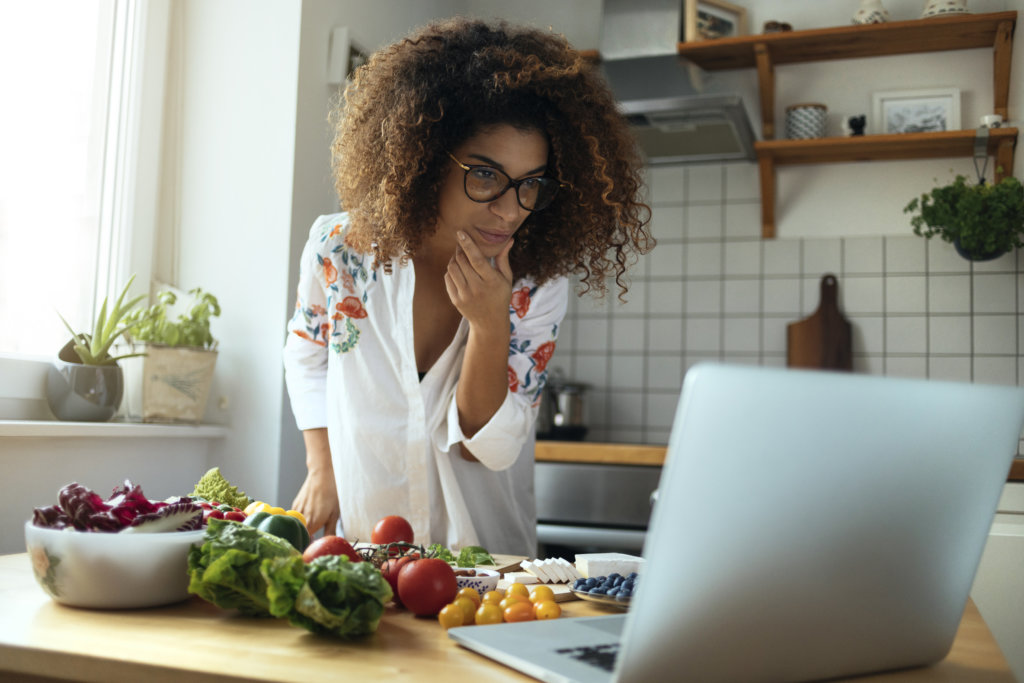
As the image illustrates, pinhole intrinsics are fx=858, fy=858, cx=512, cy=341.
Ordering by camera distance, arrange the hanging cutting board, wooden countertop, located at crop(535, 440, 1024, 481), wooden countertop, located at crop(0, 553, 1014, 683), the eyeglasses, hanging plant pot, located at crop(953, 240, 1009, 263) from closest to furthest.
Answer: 1. wooden countertop, located at crop(0, 553, 1014, 683)
2. the eyeglasses
3. wooden countertop, located at crop(535, 440, 1024, 481)
4. hanging plant pot, located at crop(953, 240, 1009, 263)
5. the hanging cutting board

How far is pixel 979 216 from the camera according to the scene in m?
2.39

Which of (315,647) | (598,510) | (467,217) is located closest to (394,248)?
(467,217)

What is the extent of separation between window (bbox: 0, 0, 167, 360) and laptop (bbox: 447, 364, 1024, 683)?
1488 mm

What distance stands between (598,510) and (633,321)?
889mm

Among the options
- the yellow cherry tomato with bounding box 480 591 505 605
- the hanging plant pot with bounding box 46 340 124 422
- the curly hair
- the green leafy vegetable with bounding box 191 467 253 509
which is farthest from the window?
the yellow cherry tomato with bounding box 480 591 505 605

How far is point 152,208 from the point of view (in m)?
2.06

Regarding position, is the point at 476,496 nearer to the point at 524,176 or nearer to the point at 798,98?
the point at 524,176

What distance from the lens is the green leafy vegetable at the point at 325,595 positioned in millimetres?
622

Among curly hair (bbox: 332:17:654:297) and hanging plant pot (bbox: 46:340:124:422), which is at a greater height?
curly hair (bbox: 332:17:654:297)

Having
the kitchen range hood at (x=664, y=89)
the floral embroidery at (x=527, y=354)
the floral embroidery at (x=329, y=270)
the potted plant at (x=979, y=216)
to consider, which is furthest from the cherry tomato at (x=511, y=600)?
the potted plant at (x=979, y=216)

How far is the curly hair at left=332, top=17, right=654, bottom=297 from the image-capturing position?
123cm

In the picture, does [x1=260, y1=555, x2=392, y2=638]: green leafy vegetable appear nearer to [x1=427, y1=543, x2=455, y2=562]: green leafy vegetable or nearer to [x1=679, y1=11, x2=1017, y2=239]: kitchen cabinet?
[x1=427, y1=543, x2=455, y2=562]: green leafy vegetable

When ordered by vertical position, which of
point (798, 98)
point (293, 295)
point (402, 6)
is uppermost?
point (402, 6)

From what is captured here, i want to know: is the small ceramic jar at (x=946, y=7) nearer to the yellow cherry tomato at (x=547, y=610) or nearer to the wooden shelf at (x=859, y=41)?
the wooden shelf at (x=859, y=41)
